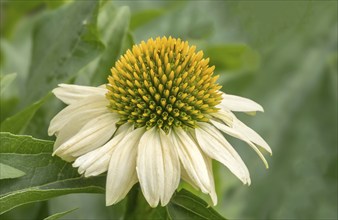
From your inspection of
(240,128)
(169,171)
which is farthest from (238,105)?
(169,171)

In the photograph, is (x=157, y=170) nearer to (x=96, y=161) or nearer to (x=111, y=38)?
(x=96, y=161)

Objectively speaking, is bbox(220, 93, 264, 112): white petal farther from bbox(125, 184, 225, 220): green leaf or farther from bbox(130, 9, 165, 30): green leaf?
bbox(130, 9, 165, 30): green leaf

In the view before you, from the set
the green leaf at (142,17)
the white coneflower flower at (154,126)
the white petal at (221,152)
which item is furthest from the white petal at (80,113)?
the green leaf at (142,17)

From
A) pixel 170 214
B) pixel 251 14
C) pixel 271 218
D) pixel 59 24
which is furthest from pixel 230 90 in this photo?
pixel 170 214

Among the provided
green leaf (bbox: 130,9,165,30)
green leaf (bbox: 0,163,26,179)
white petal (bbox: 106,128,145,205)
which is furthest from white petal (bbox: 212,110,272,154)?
green leaf (bbox: 130,9,165,30)

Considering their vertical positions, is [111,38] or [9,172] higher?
[111,38]

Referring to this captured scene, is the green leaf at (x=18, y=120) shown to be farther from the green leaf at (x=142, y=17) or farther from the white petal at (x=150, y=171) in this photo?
the green leaf at (x=142, y=17)
